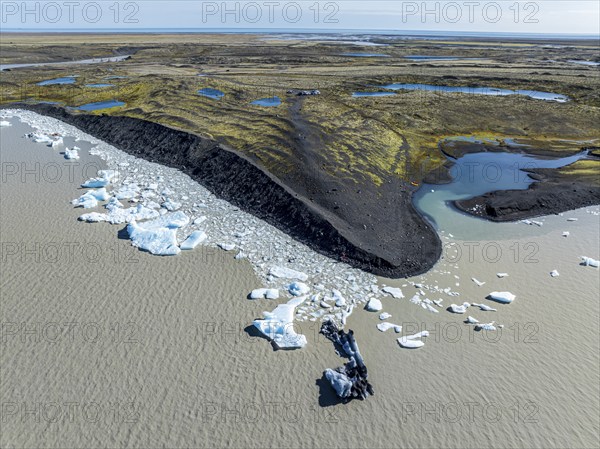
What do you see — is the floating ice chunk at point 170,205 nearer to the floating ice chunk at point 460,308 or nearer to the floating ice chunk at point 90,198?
the floating ice chunk at point 90,198

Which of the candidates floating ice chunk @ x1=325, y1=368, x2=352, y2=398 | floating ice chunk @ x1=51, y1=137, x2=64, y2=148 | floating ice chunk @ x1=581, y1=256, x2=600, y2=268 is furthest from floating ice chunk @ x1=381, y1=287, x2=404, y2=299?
floating ice chunk @ x1=51, y1=137, x2=64, y2=148


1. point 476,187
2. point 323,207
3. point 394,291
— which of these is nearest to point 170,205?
point 323,207

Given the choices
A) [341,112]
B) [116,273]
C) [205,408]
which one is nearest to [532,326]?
[205,408]

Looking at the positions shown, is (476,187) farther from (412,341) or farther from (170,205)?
(170,205)

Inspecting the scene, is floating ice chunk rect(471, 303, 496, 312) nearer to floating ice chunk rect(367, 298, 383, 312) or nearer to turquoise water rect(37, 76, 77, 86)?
floating ice chunk rect(367, 298, 383, 312)

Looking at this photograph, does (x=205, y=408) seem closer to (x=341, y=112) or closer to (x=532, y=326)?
(x=532, y=326)

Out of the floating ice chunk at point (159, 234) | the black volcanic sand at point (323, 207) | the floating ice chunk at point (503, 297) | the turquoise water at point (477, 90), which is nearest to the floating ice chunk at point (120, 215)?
the floating ice chunk at point (159, 234)
